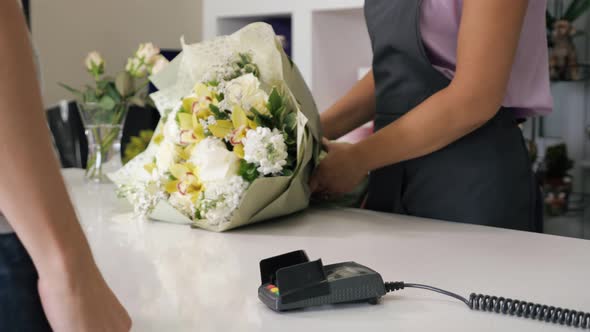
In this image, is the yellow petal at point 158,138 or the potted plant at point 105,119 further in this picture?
the potted plant at point 105,119

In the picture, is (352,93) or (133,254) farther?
(352,93)

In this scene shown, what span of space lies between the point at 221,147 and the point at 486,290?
1.55 feet

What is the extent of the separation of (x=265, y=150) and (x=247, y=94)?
0.11 metres

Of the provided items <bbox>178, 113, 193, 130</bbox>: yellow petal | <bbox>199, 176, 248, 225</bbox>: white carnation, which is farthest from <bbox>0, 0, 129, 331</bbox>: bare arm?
<bbox>178, 113, 193, 130</bbox>: yellow petal

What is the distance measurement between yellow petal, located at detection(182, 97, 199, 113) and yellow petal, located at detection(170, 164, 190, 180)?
0.32 feet

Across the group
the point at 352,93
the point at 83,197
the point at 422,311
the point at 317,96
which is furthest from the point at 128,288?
the point at 317,96

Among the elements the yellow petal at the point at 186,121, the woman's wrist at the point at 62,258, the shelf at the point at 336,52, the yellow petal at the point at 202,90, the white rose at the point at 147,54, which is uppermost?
the woman's wrist at the point at 62,258

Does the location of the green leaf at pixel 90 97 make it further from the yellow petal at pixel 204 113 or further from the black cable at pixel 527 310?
the black cable at pixel 527 310

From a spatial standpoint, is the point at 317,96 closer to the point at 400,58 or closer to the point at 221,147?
the point at 400,58

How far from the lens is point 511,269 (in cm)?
91

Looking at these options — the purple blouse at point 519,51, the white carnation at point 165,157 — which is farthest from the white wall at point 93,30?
the purple blouse at point 519,51

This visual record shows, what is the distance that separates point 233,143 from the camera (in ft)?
3.70

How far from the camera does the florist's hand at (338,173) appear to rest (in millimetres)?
1309

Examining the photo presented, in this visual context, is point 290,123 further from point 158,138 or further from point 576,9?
point 576,9
